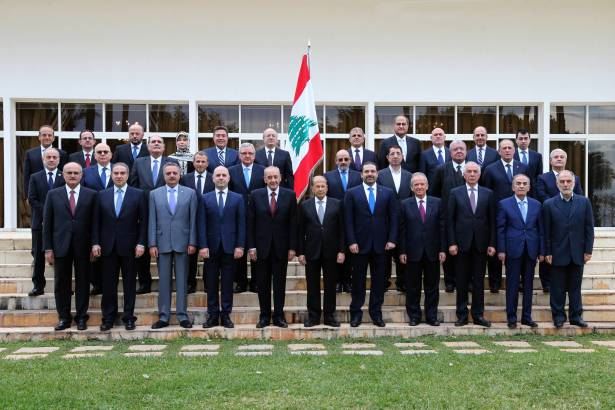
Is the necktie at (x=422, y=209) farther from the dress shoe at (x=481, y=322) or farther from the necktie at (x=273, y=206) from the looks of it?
the necktie at (x=273, y=206)

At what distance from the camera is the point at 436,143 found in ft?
28.6

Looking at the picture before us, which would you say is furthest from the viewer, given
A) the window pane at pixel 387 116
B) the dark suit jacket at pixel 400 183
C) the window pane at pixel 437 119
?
the window pane at pixel 437 119

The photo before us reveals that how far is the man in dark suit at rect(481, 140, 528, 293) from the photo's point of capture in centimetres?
813

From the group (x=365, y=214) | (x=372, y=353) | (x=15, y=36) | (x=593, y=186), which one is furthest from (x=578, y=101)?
(x=15, y=36)

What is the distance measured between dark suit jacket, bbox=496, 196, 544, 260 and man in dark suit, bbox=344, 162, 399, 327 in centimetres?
125

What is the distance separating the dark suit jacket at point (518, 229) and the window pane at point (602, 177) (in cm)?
554

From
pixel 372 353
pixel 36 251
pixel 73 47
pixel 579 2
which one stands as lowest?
pixel 372 353

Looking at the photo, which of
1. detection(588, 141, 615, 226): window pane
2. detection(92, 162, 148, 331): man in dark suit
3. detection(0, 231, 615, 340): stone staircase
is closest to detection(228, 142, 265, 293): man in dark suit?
detection(0, 231, 615, 340): stone staircase

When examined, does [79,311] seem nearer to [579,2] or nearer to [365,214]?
[365,214]

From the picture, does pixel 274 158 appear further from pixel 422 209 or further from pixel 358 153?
pixel 422 209

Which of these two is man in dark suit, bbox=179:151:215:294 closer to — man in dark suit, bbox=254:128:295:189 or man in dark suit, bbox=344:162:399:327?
man in dark suit, bbox=254:128:295:189

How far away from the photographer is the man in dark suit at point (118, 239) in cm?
739

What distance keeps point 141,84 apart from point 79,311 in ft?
17.8

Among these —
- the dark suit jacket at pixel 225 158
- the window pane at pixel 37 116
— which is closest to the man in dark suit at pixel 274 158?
the dark suit jacket at pixel 225 158
